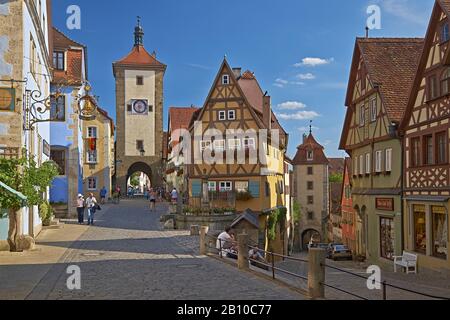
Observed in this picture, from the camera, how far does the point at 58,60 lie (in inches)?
1272

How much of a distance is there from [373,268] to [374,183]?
156 inches

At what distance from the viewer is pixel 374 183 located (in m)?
26.5

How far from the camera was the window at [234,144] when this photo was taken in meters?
35.6

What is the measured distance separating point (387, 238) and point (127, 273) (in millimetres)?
14494

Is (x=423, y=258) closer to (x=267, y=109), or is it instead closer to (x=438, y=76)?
(x=438, y=76)

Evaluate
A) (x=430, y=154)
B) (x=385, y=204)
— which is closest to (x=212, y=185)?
(x=385, y=204)

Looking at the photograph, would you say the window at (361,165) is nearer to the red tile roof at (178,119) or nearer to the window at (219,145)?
the window at (219,145)

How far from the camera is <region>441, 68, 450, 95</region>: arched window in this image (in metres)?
19.7

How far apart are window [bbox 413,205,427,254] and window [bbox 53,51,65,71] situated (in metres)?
20.6

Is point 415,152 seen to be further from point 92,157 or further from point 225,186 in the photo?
point 92,157

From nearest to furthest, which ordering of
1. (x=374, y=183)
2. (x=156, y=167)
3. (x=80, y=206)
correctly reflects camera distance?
(x=374, y=183), (x=80, y=206), (x=156, y=167)

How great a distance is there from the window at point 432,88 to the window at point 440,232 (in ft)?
13.1
